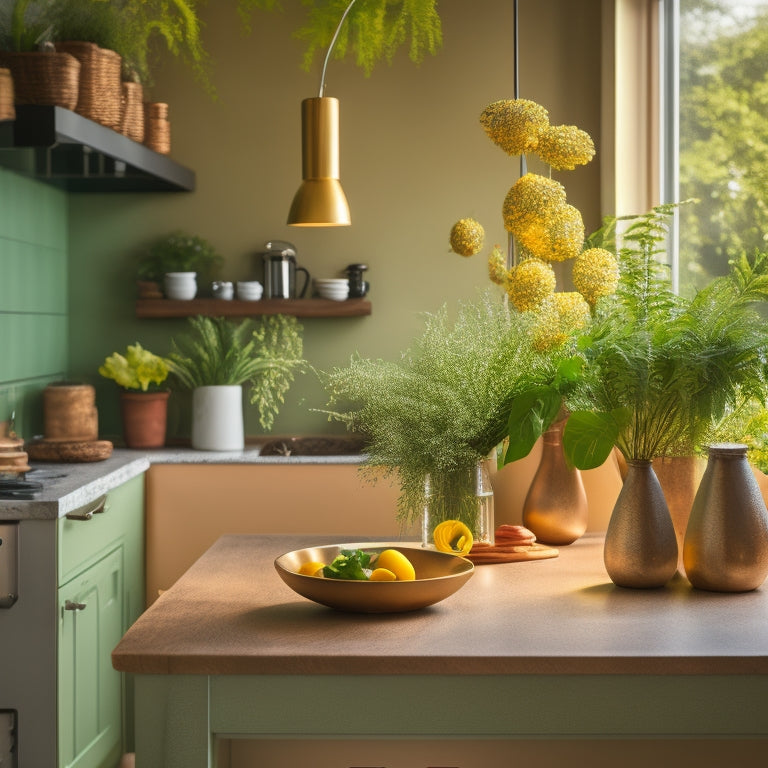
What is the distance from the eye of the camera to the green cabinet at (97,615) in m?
2.87

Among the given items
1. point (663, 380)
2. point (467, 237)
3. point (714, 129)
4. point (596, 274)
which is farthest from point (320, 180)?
point (714, 129)

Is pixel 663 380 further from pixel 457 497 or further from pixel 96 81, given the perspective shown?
pixel 96 81

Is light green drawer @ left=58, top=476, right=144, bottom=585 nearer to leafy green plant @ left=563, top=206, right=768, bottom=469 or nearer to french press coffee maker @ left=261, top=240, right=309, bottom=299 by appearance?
french press coffee maker @ left=261, top=240, right=309, bottom=299

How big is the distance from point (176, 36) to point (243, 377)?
4.28 ft

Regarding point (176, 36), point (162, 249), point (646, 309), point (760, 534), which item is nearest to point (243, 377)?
point (162, 249)

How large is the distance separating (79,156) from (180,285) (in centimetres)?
90

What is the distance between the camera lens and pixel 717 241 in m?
3.36

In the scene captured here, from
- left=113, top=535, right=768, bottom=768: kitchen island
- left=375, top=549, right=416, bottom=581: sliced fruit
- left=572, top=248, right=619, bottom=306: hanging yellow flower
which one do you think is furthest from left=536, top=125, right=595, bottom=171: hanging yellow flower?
left=113, top=535, right=768, bottom=768: kitchen island

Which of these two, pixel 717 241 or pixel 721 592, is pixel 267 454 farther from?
pixel 721 592

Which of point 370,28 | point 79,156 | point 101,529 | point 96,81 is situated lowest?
point 101,529

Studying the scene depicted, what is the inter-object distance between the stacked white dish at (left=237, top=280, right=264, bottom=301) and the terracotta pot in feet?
1.64

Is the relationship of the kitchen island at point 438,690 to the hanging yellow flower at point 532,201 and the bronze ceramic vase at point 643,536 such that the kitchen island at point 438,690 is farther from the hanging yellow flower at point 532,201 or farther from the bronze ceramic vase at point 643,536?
the hanging yellow flower at point 532,201

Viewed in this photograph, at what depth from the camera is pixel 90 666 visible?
3.13 metres

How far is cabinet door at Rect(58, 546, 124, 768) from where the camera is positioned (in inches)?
113
